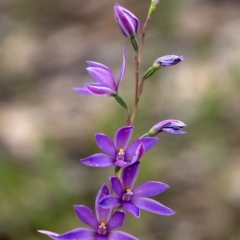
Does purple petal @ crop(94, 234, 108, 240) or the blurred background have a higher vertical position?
purple petal @ crop(94, 234, 108, 240)

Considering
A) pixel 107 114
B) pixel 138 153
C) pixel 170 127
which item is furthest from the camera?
pixel 107 114

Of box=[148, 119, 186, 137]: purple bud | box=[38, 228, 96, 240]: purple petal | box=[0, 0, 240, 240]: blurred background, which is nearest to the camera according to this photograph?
box=[38, 228, 96, 240]: purple petal

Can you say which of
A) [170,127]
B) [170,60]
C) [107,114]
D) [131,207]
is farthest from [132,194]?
[107,114]

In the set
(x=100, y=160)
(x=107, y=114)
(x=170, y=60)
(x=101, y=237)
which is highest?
(x=170, y=60)

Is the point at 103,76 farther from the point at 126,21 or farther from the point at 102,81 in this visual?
the point at 126,21

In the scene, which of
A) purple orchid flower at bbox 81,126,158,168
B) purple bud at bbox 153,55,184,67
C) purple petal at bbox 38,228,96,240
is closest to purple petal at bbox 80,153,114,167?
purple orchid flower at bbox 81,126,158,168

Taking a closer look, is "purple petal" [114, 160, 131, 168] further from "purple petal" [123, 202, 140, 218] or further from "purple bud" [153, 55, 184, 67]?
"purple bud" [153, 55, 184, 67]
